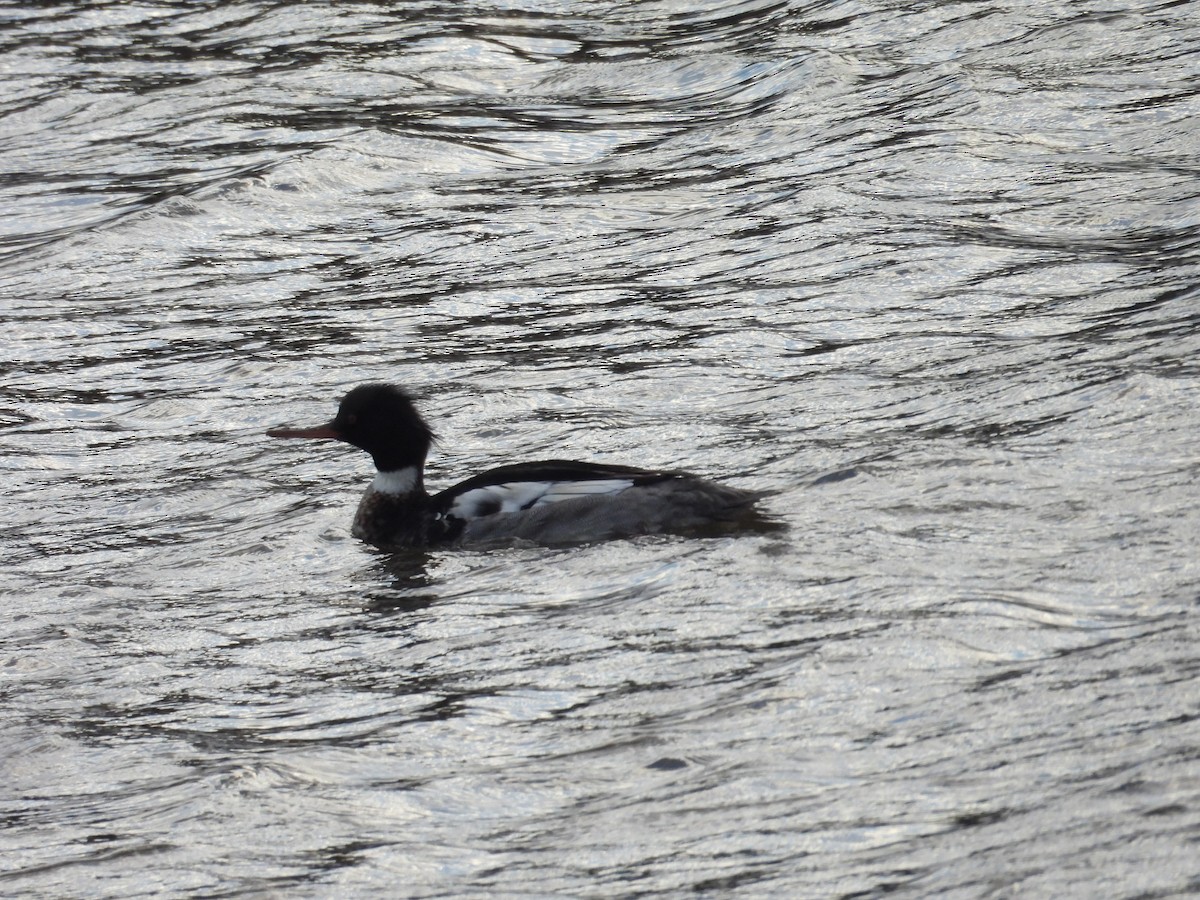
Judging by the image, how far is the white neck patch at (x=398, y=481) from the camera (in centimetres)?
1028

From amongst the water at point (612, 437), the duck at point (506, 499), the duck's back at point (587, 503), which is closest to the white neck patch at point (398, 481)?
the duck at point (506, 499)

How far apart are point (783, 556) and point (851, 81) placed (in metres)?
9.67

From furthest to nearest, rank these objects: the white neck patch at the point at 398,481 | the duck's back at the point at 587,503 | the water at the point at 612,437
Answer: the white neck patch at the point at 398,481 → the duck's back at the point at 587,503 → the water at the point at 612,437

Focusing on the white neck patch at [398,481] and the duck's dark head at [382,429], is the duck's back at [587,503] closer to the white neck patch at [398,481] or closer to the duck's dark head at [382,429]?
the white neck patch at [398,481]

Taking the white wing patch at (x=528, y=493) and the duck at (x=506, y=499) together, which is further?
the white wing patch at (x=528, y=493)

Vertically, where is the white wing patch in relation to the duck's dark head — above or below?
below

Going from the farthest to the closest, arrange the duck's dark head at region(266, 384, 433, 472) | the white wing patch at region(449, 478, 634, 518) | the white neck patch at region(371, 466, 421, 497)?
1. the duck's dark head at region(266, 384, 433, 472)
2. the white neck patch at region(371, 466, 421, 497)
3. the white wing patch at region(449, 478, 634, 518)

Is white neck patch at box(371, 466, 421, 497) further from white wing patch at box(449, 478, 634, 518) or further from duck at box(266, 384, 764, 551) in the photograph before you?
white wing patch at box(449, 478, 634, 518)

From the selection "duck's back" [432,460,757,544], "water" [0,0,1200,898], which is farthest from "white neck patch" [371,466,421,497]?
"duck's back" [432,460,757,544]

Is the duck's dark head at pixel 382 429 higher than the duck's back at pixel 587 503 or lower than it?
higher

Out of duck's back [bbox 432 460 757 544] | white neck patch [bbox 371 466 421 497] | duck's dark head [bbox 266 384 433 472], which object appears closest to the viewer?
duck's back [bbox 432 460 757 544]

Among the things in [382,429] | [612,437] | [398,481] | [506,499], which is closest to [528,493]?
[506,499]

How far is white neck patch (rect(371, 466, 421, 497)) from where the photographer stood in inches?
405

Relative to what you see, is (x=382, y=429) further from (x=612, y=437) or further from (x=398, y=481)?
(x=612, y=437)
